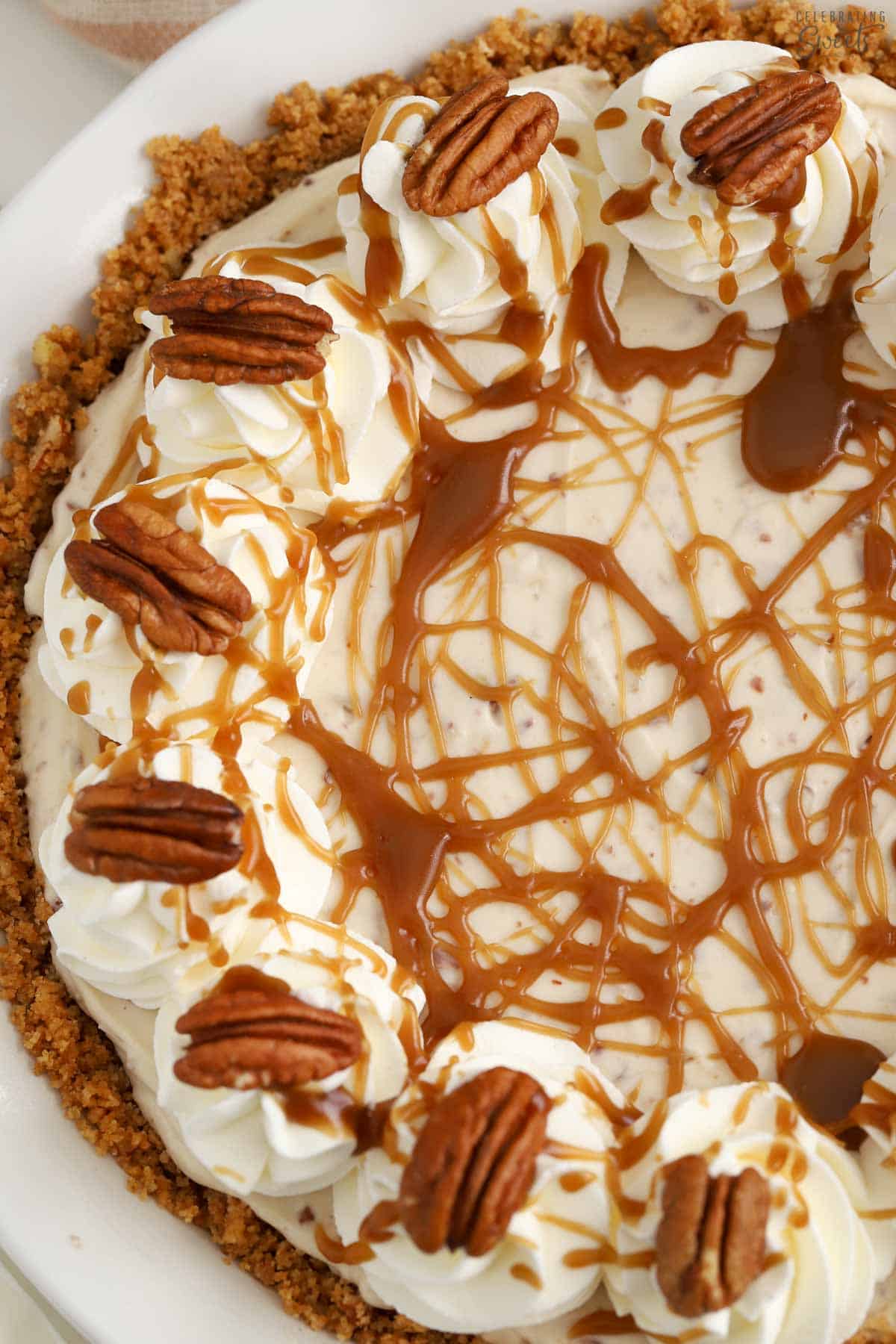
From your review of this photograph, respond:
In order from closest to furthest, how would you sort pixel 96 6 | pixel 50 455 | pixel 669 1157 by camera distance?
pixel 669 1157
pixel 50 455
pixel 96 6

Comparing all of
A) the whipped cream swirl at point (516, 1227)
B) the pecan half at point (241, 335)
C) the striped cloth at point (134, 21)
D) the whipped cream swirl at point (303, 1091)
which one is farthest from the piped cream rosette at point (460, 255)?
the whipped cream swirl at point (516, 1227)

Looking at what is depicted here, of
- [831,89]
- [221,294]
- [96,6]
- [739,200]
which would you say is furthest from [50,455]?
[831,89]

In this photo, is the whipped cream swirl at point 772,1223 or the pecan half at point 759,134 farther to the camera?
the pecan half at point 759,134

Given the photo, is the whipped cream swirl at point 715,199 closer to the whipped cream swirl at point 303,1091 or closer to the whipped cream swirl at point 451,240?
the whipped cream swirl at point 451,240

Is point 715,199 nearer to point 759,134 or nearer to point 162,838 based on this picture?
point 759,134

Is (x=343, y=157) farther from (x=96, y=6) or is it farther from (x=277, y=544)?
(x=277, y=544)

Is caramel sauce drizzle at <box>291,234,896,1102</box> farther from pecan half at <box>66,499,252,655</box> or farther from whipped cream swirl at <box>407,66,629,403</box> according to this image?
pecan half at <box>66,499,252,655</box>

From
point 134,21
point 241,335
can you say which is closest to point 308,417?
point 241,335
